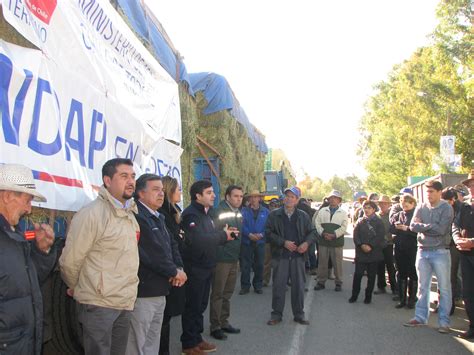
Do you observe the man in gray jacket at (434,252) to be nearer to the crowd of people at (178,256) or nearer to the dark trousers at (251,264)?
the crowd of people at (178,256)

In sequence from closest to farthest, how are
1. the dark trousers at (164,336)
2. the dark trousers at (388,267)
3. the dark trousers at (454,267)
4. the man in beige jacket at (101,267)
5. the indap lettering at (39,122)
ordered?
the indap lettering at (39,122)
the man in beige jacket at (101,267)
the dark trousers at (164,336)
the dark trousers at (454,267)
the dark trousers at (388,267)

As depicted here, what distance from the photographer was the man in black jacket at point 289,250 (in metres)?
6.34

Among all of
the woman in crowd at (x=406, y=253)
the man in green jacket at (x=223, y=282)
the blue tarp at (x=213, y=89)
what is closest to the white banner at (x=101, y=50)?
the man in green jacket at (x=223, y=282)

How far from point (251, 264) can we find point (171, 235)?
5046 millimetres

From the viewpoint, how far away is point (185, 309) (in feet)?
16.1

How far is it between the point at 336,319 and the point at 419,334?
1.21 m

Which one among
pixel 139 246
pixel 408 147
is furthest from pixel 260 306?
pixel 408 147

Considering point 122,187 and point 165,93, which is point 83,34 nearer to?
point 122,187

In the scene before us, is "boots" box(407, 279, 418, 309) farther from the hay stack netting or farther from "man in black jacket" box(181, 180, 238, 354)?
the hay stack netting

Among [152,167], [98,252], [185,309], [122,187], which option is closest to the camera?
[98,252]

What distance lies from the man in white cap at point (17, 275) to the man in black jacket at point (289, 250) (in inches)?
164

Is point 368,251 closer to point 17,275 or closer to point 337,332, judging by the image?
point 337,332

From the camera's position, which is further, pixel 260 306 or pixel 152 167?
pixel 260 306

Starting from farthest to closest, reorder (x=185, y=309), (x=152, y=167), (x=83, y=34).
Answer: (x=152, y=167) → (x=185, y=309) → (x=83, y=34)
